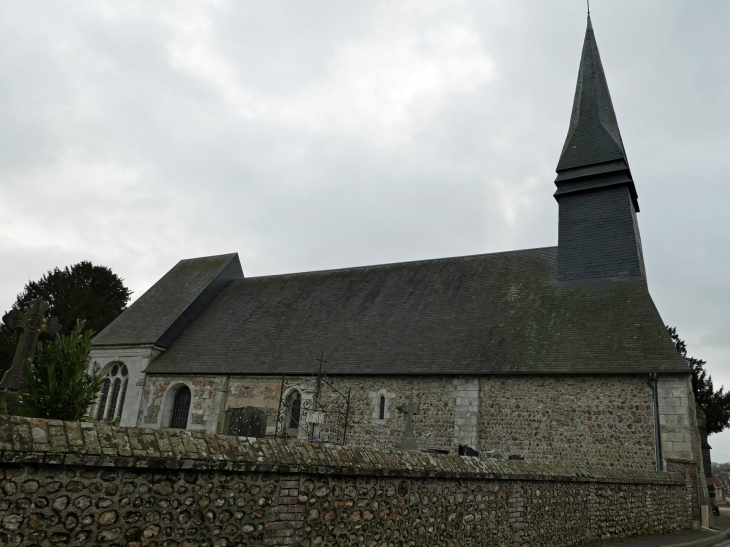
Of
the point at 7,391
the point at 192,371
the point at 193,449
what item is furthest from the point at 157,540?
the point at 192,371

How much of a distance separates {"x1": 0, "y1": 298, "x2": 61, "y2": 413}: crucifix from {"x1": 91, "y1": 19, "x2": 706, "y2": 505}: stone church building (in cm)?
574

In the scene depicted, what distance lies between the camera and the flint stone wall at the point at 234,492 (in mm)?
2859

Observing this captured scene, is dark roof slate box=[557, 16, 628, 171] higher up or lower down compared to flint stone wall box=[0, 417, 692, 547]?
higher up

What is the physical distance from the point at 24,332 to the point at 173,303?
12.4 meters

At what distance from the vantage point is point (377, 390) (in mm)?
16422

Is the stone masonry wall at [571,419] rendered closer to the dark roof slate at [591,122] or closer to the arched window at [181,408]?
the dark roof slate at [591,122]

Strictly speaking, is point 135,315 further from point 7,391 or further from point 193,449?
point 193,449

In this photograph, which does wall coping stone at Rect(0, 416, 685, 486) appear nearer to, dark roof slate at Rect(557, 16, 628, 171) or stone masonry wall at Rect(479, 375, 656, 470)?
stone masonry wall at Rect(479, 375, 656, 470)

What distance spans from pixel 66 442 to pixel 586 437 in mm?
13593

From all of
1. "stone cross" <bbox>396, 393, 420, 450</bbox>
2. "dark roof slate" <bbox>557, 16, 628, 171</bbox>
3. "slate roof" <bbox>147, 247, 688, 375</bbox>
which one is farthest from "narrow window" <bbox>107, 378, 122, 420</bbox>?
"dark roof slate" <bbox>557, 16, 628, 171</bbox>

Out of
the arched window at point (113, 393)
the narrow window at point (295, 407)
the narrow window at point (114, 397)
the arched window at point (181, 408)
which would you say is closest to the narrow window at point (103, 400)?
the arched window at point (113, 393)

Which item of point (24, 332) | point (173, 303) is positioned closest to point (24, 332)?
point (24, 332)

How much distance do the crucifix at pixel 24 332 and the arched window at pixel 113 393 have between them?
9925mm

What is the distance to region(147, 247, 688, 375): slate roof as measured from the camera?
14891 mm
